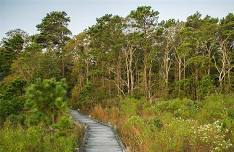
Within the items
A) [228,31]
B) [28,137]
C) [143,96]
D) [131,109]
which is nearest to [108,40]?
[143,96]

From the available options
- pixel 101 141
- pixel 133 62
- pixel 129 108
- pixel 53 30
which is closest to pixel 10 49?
pixel 53 30

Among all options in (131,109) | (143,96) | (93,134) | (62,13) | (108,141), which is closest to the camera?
(108,141)

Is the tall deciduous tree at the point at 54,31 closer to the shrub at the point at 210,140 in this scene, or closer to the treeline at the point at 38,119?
the treeline at the point at 38,119

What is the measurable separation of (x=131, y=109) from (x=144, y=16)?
11.0m

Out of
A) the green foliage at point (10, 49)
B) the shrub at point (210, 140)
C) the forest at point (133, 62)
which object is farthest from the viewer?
the green foliage at point (10, 49)

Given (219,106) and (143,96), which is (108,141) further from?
(143,96)

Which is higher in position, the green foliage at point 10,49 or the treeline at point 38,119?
the green foliage at point 10,49

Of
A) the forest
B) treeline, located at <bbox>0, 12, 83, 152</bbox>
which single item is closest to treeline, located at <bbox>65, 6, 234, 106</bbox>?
the forest

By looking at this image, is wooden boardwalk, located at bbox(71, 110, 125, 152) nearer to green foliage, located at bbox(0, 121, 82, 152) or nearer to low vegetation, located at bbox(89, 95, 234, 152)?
low vegetation, located at bbox(89, 95, 234, 152)

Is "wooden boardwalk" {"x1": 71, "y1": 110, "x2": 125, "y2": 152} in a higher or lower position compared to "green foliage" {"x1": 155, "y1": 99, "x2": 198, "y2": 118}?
lower

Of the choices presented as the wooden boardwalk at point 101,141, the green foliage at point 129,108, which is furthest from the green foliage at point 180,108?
the wooden boardwalk at point 101,141

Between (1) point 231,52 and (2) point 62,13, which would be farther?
(2) point 62,13

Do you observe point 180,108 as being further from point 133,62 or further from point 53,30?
point 53,30

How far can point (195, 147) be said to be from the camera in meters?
8.79
